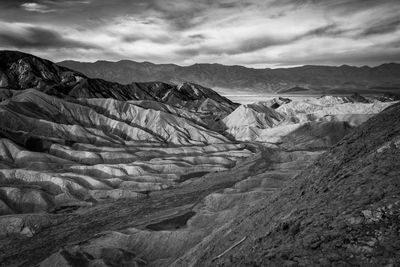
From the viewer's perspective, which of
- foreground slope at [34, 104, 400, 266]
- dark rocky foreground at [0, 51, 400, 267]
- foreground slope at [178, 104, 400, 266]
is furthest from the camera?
dark rocky foreground at [0, 51, 400, 267]

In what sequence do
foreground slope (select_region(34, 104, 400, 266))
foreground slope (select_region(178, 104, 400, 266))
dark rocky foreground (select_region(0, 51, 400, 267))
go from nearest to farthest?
1. foreground slope (select_region(178, 104, 400, 266))
2. foreground slope (select_region(34, 104, 400, 266))
3. dark rocky foreground (select_region(0, 51, 400, 267))

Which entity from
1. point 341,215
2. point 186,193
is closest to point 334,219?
point 341,215

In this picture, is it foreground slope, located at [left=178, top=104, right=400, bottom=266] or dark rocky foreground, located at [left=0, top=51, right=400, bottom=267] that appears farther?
dark rocky foreground, located at [left=0, top=51, right=400, bottom=267]

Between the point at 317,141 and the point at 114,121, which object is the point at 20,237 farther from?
the point at 317,141

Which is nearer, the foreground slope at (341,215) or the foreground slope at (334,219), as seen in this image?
the foreground slope at (341,215)

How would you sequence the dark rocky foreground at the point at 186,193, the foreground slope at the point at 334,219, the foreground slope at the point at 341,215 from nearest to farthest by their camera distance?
1. the foreground slope at the point at 341,215
2. the foreground slope at the point at 334,219
3. the dark rocky foreground at the point at 186,193

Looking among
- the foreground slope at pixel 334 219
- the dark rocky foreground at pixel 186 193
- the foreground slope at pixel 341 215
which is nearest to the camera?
the foreground slope at pixel 341 215

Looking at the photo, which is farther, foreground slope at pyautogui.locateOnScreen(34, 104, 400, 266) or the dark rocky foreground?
the dark rocky foreground
